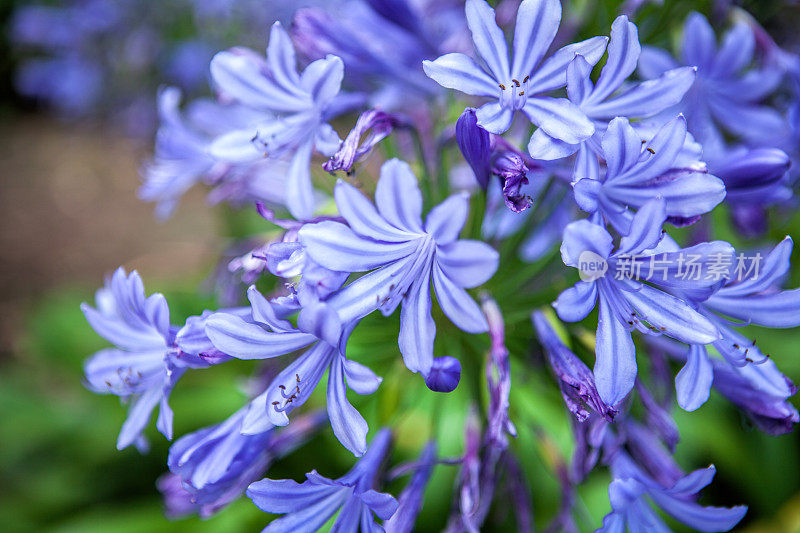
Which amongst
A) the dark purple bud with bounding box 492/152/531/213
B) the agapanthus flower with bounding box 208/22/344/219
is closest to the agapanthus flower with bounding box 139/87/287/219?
the agapanthus flower with bounding box 208/22/344/219

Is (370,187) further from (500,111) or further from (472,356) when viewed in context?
(500,111)

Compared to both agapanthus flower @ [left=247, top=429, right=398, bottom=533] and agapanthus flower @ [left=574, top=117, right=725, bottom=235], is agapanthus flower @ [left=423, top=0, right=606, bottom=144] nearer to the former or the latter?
agapanthus flower @ [left=574, top=117, right=725, bottom=235]

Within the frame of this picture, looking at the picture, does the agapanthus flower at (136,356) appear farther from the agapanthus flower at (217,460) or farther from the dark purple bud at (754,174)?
the dark purple bud at (754,174)

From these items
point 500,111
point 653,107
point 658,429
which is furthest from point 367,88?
point 658,429

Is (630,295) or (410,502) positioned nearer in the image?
(630,295)

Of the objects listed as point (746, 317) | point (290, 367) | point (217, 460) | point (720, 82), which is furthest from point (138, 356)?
point (720, 82)

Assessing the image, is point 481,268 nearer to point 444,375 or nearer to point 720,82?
point 444,375
